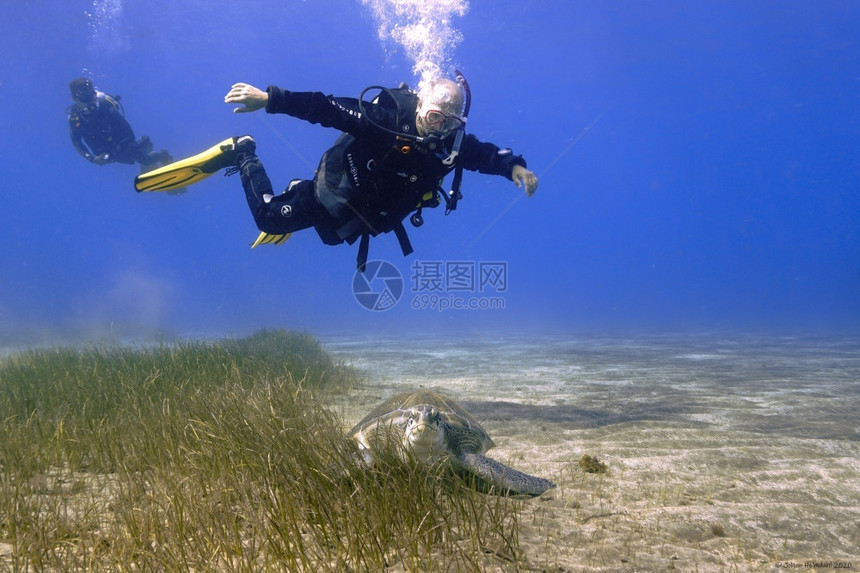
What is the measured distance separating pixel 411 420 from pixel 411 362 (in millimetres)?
8067

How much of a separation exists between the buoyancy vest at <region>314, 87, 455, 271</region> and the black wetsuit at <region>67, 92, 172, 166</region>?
12684 millimetres

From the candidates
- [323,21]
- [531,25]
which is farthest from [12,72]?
[531,25]

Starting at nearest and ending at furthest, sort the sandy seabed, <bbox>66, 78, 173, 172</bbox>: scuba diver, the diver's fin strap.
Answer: the sandy seabed, the diver's fin strap, <bbox>66, 78, 173, 172</bbox>: scuba diver

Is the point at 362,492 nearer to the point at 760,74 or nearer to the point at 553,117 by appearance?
the point at 760,74

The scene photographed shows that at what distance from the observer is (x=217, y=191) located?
12650 cm

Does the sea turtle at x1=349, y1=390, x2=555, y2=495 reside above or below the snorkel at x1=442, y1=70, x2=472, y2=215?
below

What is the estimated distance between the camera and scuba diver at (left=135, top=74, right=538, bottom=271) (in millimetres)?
5113

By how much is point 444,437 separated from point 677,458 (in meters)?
2.29

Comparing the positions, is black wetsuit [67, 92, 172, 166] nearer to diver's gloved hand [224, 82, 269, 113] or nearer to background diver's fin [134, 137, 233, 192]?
background diver's fin [134, 137, 233, 192]

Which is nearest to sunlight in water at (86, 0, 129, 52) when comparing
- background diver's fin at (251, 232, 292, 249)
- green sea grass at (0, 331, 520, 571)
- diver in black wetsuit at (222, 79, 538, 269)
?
background diver's fin at (251, 232, 292, 249)

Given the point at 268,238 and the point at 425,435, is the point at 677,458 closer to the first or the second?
the point at 425,435

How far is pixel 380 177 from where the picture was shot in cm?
541

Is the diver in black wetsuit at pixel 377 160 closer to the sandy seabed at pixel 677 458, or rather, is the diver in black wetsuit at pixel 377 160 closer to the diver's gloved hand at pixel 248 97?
the diver's gloved hand at pixel 248 97

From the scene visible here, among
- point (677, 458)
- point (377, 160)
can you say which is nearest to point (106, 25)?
point (377, 160)
